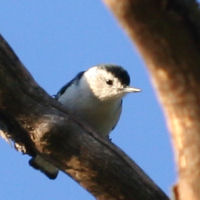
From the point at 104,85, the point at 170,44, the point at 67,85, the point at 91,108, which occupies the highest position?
the point at 104,85

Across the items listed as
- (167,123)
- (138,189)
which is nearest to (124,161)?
(138,189)

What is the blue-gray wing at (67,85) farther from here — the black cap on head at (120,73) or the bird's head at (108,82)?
the black cap on head at (120,73)

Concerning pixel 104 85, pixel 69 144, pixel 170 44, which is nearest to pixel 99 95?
pixel 104 85

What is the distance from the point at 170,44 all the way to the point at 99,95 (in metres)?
3.52

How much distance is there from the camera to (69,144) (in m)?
3.55

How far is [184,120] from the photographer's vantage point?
1.96m

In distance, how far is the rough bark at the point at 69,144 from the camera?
11.6ft

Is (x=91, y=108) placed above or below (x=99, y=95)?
below

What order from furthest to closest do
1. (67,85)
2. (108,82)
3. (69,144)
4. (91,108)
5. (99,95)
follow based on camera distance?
1. (67,85)
2. (108,82)
3. (99,95)
4. (91,108)
5. (69,144)

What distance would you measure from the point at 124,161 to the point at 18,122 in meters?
0.62

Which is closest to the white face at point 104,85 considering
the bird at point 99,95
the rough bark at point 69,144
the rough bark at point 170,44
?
the bird at point 99,95

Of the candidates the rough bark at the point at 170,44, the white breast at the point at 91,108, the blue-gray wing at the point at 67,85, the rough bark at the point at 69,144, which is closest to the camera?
the rough bark at the point at 170,44

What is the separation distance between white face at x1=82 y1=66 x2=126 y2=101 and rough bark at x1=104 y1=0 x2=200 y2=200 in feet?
11.1

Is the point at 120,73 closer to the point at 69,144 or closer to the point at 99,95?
the point at 99,95
